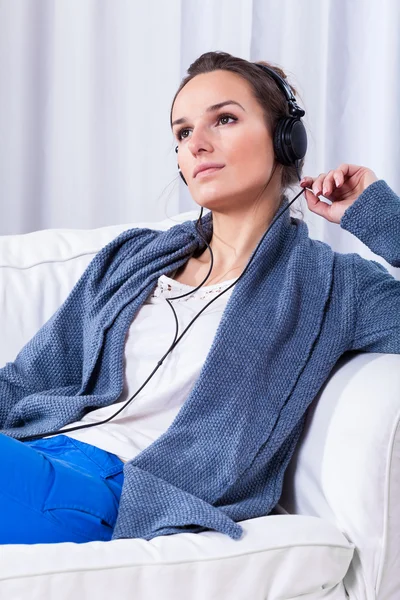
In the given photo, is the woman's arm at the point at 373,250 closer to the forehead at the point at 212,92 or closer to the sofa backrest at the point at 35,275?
the forehead at the point at 212,92

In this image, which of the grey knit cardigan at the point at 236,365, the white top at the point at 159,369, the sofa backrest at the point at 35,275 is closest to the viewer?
the grey knit cardigan at the point at 236,365

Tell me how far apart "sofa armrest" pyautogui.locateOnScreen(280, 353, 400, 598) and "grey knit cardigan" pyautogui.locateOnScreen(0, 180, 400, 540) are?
0.34ft

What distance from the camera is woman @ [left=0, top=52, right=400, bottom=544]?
1.17m

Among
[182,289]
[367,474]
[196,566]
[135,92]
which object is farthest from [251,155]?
[135,92]

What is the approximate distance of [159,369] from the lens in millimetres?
1425

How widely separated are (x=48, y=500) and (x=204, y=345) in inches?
16.1

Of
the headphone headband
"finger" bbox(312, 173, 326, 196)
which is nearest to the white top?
"finger" bbox(312, 173, 326, 196)

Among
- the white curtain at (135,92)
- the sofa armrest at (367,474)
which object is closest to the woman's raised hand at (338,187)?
the sofa armrest at (367,474)

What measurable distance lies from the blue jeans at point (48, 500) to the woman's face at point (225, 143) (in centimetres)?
58

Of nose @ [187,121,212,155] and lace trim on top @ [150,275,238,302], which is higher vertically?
nose @ [187,121,212,155]

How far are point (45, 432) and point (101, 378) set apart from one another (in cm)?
16

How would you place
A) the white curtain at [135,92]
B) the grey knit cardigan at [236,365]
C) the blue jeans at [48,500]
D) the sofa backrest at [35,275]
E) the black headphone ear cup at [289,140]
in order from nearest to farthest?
1. the blue jeans at [48,500]
2. the grey knit cardigan at [236,365]
3. the black headphone ear cup at [289,140]
4. the sofa backrest at [35,275]
5. the white curtain at [135,92]

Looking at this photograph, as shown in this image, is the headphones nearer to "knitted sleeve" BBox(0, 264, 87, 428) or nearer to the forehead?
the forehead

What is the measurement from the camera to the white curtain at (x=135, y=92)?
238cm
